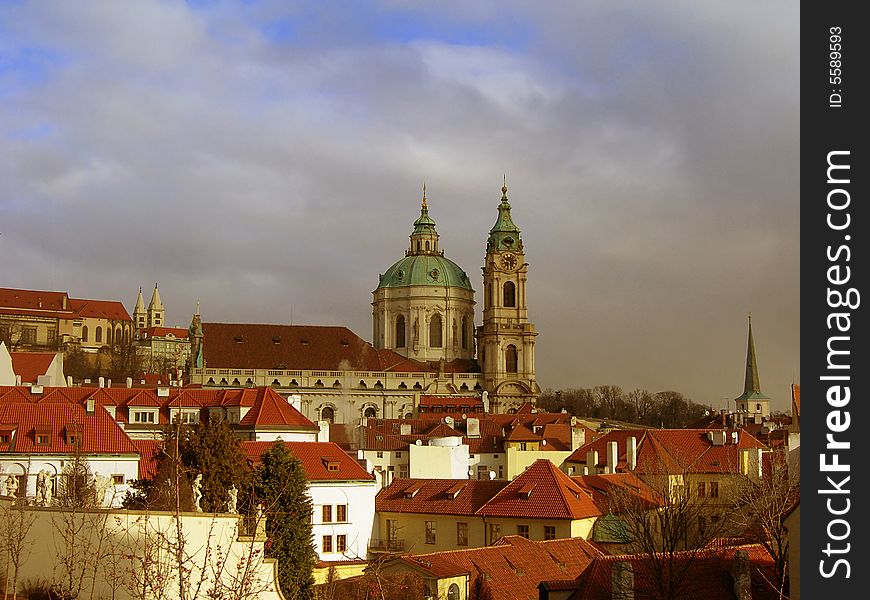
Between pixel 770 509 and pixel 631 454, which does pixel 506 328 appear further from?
pixel 770 509

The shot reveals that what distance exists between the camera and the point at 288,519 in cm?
4069

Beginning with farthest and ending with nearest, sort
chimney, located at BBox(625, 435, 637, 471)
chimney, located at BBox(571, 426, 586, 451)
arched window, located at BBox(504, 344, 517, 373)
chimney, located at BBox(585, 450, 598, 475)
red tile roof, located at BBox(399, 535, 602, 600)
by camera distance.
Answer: arched window, located at BBox(504, 344, 517, 373)
chimney, located at BBox(571, 426, 586, 451)
chimney, located at BBox(585, 450, 598, 475)
chimney, located at BBox(625, 435, 637, 471)
red tile roof, located at BBox(399, 535, 602, 600)

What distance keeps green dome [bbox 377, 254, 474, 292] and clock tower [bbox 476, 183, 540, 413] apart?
17.0ft

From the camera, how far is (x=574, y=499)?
5009 centimetres

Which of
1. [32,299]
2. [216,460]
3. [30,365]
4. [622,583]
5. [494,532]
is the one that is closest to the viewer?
[622,583]

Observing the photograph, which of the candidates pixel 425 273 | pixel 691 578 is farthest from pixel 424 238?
pixel 691 578

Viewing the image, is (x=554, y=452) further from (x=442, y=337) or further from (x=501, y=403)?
(x=442, y=337)

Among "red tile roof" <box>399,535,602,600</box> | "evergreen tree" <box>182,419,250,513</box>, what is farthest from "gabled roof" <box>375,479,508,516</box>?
"evergreen tree" <box>182,419,250,513</box>

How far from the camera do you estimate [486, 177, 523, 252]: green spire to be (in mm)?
150000

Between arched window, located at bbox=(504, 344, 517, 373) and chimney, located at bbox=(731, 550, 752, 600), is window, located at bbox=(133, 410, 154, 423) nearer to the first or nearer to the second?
chimney, located at bbox=(731, 550, 752, 600)

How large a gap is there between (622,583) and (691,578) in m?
3.18

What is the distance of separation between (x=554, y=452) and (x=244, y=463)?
44.0m

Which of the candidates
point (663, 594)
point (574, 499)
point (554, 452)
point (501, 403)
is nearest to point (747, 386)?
point (501, 403)
